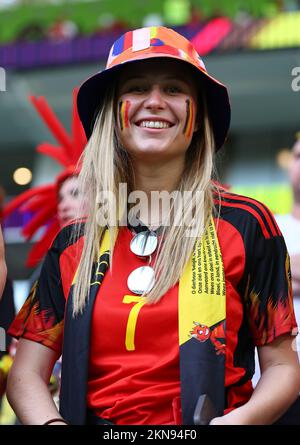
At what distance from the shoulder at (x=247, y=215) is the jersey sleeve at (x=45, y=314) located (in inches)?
19.7

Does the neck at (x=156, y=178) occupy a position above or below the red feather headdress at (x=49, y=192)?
below

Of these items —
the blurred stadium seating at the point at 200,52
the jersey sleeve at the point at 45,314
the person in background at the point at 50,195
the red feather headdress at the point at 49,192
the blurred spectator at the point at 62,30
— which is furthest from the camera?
the blurred spectator at the point at 62,30

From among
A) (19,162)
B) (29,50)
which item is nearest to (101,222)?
(29,50)

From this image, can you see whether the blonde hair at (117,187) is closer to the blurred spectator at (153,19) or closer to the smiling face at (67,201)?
the smiling face at (67,201)

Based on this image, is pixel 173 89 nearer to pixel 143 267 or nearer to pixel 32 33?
pixel 143 267

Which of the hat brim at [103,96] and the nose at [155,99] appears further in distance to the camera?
the hat brim at [103,96]

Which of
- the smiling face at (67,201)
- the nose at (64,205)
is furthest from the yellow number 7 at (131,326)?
the nose at (64,205)

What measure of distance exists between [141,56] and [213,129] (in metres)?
0.34

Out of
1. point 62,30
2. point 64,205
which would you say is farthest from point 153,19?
point 64,205

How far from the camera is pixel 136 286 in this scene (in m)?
2.41

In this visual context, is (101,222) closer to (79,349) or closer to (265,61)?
(79,349)

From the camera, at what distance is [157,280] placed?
7.87 feet

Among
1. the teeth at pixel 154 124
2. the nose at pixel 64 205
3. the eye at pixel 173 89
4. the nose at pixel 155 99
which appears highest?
the eye at pixel 173 89

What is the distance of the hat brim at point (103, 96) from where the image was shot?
267 centimetres
